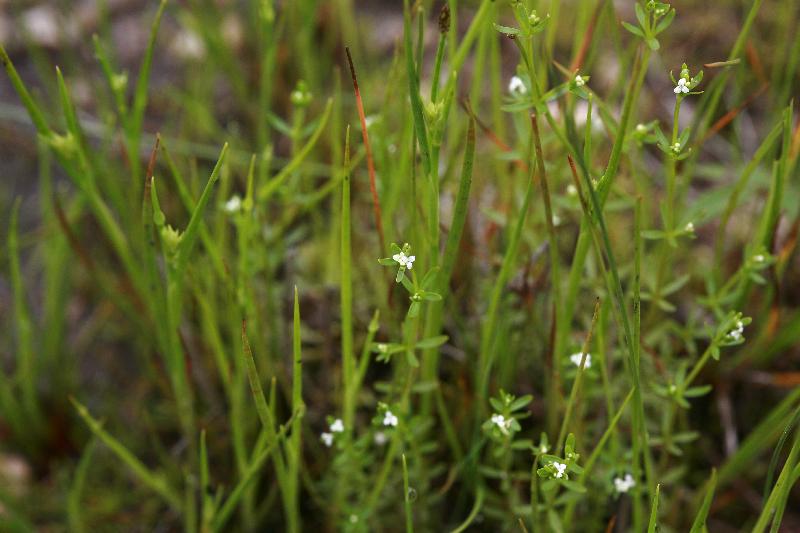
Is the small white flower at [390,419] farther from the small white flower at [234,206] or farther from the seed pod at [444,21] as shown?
the seed pod at [444,21]

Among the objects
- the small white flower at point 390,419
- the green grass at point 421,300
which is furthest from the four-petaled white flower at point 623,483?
the small white flower at point 390,419

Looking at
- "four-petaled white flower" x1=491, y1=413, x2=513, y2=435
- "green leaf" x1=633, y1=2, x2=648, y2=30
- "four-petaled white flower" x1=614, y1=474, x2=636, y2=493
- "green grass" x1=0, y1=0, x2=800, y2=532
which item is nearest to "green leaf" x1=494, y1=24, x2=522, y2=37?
"green grass" x1=0, y1=0, x2=800, y2=532

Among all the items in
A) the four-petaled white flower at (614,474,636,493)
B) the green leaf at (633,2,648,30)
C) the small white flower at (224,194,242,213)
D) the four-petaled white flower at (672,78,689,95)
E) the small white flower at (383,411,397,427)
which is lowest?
the four-petaled white flower at (614,474,636,493)

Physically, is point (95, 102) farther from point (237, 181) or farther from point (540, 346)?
point (540, 346)

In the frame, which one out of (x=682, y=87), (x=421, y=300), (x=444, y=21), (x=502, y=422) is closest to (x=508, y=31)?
(x=444, y=21)

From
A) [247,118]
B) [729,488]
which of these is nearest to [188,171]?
[247,118]

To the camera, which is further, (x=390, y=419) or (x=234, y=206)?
(x=234, y=206)

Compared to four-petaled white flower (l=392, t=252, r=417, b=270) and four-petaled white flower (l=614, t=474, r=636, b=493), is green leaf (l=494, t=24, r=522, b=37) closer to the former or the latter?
four-petaled white flower (l=392, t=252, r=417, b=270)

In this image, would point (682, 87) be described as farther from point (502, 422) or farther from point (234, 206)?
point (234, 206)

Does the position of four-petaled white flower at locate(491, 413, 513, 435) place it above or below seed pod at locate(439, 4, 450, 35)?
below

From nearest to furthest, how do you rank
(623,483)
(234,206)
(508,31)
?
(508,31)
(623,483)
(234,206)
